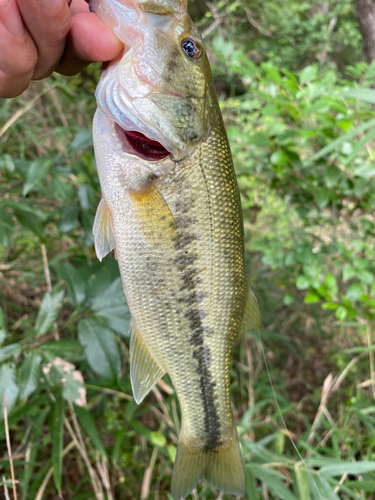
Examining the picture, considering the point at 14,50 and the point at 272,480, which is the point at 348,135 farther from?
the point at 272,480

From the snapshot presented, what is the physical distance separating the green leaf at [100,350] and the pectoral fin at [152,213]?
1.83 ft

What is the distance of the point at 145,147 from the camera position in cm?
98

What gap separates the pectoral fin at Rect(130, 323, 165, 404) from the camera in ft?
3.55

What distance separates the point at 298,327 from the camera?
2879 millimetres

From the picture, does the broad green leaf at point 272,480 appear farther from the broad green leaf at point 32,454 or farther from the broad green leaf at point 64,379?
the broad green leaf at point 32,454

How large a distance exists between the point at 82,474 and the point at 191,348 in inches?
64.1

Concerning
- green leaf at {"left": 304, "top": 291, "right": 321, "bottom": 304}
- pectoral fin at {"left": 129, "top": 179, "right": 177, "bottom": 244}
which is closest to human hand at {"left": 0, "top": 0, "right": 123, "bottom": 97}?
pectoral fin at {"left": 129, "top": 179, "right": 177, "bottom": 244}

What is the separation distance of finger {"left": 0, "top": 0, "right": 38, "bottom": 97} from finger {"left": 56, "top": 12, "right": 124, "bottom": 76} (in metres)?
0.12

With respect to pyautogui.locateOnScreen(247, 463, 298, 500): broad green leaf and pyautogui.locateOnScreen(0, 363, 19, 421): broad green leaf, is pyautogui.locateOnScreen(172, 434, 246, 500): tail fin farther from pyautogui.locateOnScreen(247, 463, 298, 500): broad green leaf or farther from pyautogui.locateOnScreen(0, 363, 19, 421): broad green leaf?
pyautogui.locateOnScreen(0, 363, 19, 421): broad green leaf

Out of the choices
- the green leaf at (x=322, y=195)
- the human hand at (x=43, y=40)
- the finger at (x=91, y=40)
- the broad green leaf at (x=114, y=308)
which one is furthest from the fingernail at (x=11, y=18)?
the green leaf at (x=322, y=195)

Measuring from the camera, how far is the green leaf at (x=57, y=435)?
1.28 m

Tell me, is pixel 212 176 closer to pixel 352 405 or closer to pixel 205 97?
pixel 205 97

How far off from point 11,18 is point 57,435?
1462mm

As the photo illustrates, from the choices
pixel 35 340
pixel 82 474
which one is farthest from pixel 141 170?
pixel 82 474
